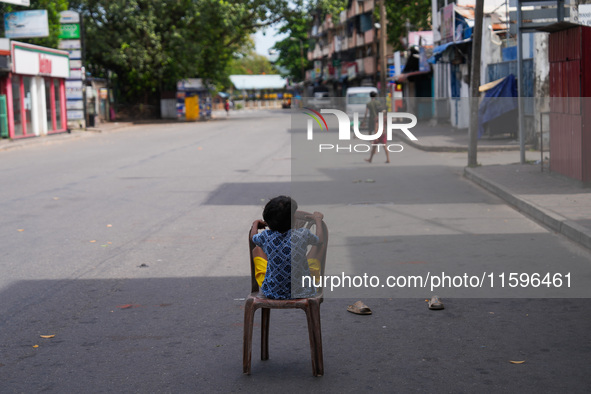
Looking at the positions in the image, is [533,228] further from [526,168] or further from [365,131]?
[526,168]

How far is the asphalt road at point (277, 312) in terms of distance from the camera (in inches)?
181

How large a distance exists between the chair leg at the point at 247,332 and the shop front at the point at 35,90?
A: 101 ft

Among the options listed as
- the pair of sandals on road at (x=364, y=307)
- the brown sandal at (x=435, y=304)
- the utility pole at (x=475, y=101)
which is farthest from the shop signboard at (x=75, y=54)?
the brown sandal at (x=435, y=304)

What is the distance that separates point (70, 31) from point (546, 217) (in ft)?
126

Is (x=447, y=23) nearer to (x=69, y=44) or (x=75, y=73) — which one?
(x=75, y=73)

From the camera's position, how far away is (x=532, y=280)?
6.89 metres

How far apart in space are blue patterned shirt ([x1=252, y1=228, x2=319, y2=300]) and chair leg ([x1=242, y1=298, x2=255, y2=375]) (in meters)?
0.14

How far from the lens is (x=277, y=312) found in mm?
6094

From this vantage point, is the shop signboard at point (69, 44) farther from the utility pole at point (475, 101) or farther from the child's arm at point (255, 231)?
the child's arm at point (255, 231)

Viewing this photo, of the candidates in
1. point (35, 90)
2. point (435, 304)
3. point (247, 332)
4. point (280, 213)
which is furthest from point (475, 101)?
point (35, 90)

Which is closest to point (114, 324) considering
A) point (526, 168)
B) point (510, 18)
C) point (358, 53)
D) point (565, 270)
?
point (565, 270)

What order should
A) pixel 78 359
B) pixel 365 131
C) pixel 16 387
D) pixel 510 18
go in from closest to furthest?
1. pixel 16 387
2. pixel 78 359
3. pixel 365 131
4. pixel 510 18

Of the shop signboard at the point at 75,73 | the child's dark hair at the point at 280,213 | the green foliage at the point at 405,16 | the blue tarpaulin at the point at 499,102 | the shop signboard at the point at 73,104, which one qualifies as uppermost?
the green foliage at the point at 405,16

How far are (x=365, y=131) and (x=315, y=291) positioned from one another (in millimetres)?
2226
